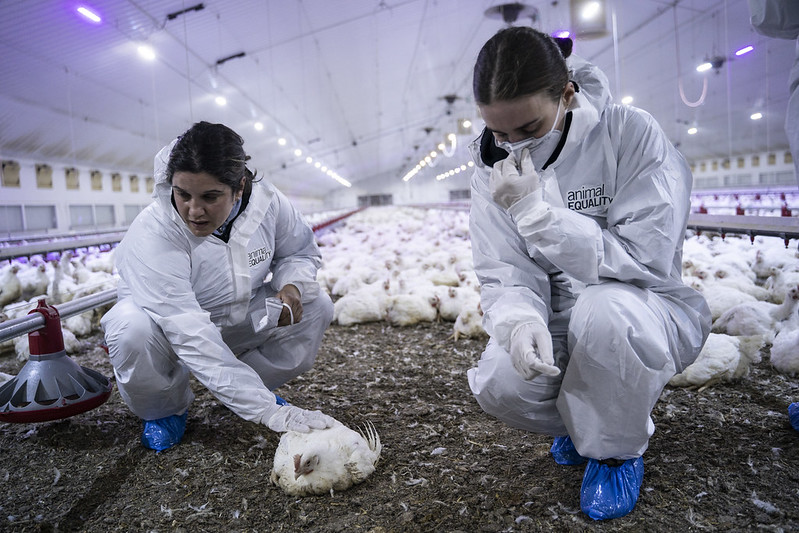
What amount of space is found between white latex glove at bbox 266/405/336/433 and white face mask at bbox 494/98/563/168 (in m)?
1.10

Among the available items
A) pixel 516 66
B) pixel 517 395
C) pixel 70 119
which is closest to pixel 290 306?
pixel 517 395

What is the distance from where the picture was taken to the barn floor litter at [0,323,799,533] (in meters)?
1.48

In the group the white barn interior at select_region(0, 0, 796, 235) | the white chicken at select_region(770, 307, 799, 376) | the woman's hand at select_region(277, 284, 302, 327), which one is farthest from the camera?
the white barn interior at select_region(0, 0, 796, 235)

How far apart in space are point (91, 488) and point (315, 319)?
1113 millimetres

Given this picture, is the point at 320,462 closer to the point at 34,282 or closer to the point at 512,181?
the point at 512,181

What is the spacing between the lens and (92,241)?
208 inches

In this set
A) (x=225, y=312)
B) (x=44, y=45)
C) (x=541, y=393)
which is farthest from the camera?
(x=44, y=45)

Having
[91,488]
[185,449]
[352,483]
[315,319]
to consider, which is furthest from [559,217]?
[91,488]

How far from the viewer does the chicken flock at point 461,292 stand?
2361mm

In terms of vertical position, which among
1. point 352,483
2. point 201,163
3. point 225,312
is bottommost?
point 352,483

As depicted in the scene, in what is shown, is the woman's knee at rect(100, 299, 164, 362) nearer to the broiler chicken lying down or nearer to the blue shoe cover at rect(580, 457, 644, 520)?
the broiler chicken lying down

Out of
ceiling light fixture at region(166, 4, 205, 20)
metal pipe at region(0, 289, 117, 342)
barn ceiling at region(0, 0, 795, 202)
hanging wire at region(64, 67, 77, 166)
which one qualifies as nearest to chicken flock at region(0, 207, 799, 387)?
metal pipe at region(0, 289, 117, 342)

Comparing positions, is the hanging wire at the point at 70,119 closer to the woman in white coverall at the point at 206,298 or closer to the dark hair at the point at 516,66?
the woman in white coverall at the point at 206,298

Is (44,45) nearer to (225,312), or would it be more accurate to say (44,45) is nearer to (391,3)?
(391,3)
